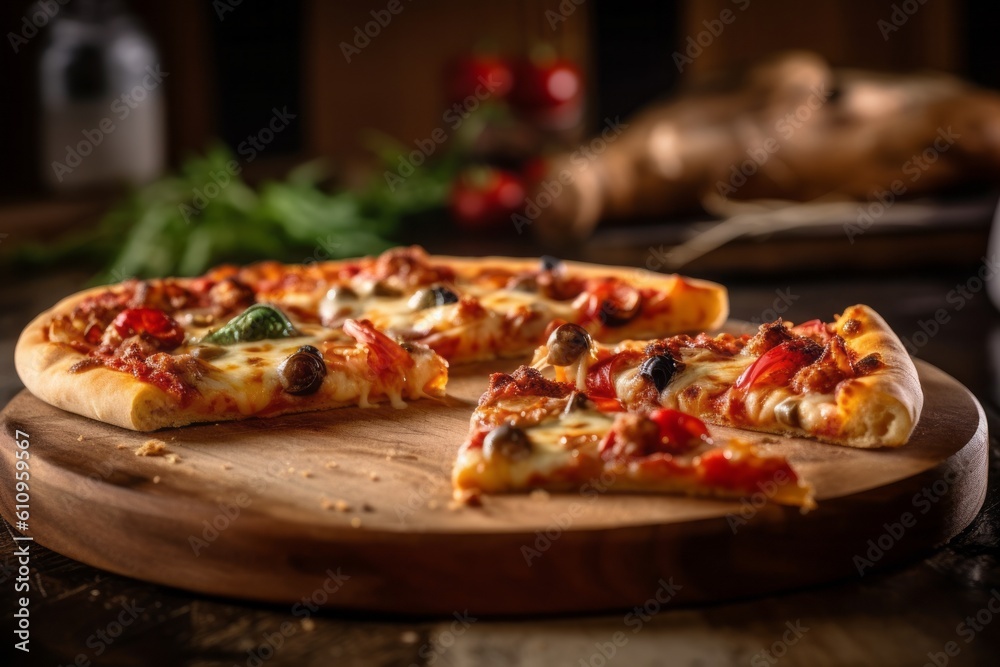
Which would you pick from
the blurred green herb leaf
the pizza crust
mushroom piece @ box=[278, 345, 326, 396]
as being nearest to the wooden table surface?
the pizza crust

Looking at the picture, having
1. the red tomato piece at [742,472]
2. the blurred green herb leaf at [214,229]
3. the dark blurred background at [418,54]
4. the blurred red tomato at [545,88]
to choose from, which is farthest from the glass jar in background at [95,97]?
the red tomato piece at [742,472]

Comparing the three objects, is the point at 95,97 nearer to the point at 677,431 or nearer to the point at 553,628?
the point at 677,431

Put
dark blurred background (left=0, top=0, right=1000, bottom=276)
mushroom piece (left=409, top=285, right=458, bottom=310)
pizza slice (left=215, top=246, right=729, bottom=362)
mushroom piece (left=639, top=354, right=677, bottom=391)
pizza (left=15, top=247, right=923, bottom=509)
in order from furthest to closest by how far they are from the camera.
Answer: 1. dark blurred background (left=0, top=0, right=1000, bottom=276)
2. mushroom piece (left=409, top=285, right=458, bottom=310)
3. pizza slice (left=215, top=246, right=729, bottom=362)
4. mushroom piece (left=639, top=354, right=677, bottom=391)
5. pizza (left=15, top=247, right=923, bottom=509)

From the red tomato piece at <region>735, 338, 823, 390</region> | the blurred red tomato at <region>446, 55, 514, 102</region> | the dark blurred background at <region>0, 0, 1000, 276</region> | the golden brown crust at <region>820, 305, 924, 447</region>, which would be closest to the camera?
the golden brown crust at <region>820, 305, 924, 447</region>

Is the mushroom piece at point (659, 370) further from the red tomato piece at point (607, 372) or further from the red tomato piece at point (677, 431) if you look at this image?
the red tomato piece at point (677, 431)

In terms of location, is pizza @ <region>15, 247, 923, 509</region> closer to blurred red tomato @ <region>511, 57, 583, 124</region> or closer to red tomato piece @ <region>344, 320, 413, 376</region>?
red tomato piece @ <region>344, 320, 413, 376</region>

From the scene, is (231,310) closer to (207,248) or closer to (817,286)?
(207,248)

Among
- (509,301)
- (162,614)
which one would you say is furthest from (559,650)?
(509,301)
